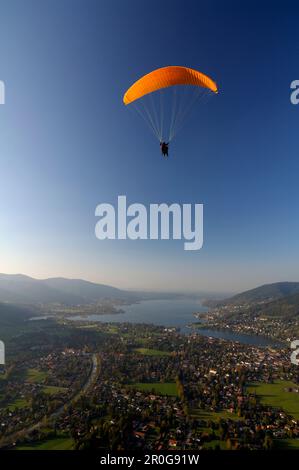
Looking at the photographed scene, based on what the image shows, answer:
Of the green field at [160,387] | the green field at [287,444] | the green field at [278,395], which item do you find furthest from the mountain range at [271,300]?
the green field at [287,444]

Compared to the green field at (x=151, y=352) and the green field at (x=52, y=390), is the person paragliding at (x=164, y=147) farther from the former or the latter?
the green field at (x=151, y=352)

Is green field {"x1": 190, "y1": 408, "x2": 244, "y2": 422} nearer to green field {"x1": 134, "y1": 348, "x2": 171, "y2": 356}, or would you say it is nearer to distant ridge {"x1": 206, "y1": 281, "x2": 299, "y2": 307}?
green field {"x1": 134, "y1": 348, "x2": 171, "y2": 356}

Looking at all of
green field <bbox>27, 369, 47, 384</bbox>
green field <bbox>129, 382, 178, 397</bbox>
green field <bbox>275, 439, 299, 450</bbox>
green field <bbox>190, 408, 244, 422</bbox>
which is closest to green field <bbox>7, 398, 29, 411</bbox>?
green field <bbox>27, 369, 47, 384</bbox>

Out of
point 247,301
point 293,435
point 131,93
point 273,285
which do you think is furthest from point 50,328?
point 273,285

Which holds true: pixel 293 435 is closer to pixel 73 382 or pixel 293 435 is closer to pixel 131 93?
pixel 73 382

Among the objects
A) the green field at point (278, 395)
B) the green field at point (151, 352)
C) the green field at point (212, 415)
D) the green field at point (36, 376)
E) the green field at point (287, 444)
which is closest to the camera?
the green field at point (287, 444)
